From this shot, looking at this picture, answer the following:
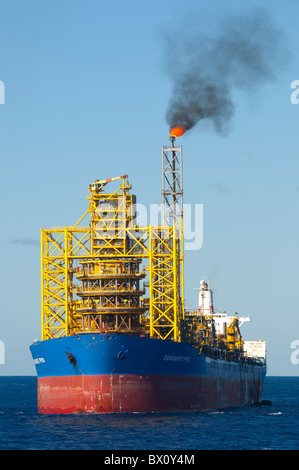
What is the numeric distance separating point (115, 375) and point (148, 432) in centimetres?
1083

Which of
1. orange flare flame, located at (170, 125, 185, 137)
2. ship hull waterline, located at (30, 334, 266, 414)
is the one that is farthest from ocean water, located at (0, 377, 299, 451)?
orange flare flame, located at (170, 125, 185, 137)

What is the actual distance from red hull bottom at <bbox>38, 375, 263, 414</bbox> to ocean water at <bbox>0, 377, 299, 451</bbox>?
98 cm

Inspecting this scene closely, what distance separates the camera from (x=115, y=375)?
67.6 metres

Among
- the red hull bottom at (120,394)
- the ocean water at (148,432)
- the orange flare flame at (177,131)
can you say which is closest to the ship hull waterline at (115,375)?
the red hull bottom at (120,394)

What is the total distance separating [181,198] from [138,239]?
774 cm

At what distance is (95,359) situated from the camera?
67.4 m

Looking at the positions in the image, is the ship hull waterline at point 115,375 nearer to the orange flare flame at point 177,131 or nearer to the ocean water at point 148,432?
the ocean water at point 148,432

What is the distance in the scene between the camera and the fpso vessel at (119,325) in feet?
222

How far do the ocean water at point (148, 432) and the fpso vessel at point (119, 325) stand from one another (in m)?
1.84

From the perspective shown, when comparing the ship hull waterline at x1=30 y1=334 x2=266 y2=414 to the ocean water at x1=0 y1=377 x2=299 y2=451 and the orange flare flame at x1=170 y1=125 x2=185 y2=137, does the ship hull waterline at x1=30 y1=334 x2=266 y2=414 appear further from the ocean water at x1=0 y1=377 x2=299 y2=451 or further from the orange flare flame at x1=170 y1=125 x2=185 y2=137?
the orange flare flame at x1=170 y1=125 x2=185 y2=137

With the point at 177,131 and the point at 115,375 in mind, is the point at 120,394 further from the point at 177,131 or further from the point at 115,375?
the point at 177,131
